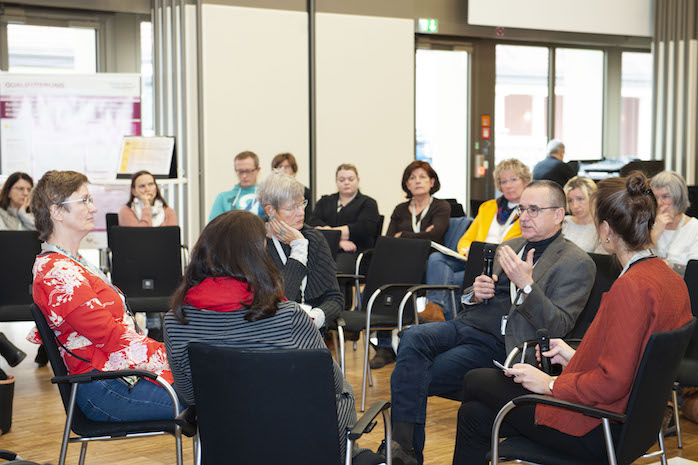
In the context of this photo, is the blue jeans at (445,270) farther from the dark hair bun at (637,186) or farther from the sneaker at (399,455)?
the dark hair bun at (637,186)

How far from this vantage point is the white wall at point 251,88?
850cm

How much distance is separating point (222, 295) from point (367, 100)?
24.2 ft

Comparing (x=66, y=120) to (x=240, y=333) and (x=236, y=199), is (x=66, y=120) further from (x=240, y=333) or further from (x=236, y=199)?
(x=240, y=333)

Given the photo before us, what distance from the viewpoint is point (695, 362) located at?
11.8 feet

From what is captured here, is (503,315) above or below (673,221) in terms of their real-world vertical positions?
below

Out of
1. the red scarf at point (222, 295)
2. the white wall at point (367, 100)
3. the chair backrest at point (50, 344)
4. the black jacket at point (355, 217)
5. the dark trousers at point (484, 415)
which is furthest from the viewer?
the white wall at point (367, 100)

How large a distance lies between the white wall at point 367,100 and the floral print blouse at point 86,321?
6238mm

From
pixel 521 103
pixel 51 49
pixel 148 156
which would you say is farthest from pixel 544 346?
pixel 521 103

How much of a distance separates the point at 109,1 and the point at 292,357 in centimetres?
703

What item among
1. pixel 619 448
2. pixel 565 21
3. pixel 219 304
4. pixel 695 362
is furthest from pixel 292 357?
pixel 565 21

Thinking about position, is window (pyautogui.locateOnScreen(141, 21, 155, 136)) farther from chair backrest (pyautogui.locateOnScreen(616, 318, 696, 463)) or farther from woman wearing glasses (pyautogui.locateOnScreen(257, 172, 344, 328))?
chair backrest (pyautogui.locateOnScreen(616, 318, 696, 463))

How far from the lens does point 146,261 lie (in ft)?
17.4

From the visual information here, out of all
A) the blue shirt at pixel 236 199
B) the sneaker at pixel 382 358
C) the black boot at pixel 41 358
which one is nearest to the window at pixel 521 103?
the blue shirt at pixel 236 199

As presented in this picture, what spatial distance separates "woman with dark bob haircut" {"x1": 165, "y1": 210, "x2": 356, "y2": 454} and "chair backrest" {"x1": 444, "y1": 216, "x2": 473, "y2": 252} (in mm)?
3603
